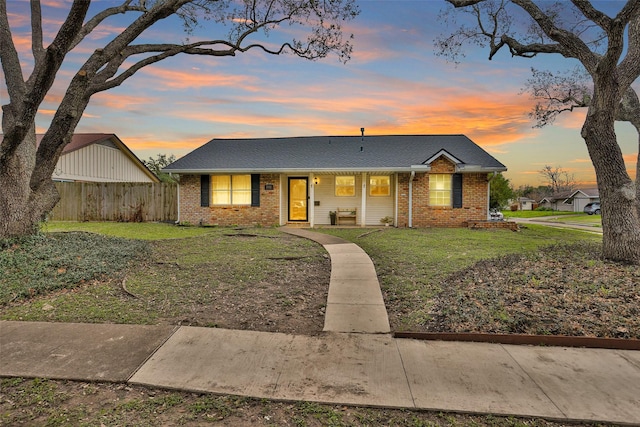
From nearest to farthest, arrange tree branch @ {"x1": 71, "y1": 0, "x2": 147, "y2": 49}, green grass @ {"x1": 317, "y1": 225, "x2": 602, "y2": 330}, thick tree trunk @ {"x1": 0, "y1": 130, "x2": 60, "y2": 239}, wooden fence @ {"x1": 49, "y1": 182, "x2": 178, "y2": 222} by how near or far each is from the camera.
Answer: green grass @ {"x1": 317, "y1": 225, "x2": 602, "y2": 330} → thick tree trunk @ {"x1": 0, "y1": 130, "x2": 60, "y2": 239} → tree branch @ {"x1": 71, "y1": 0, "x2": 147, "y2": 49} → wooden fence @ {"x1": 49, "y1": 182, "x2": 178, "y2": 222}

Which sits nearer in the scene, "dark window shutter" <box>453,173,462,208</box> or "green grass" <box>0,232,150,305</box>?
"green grass" <box>0,232,150,305</box>

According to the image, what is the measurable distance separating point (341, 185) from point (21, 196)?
461 inches

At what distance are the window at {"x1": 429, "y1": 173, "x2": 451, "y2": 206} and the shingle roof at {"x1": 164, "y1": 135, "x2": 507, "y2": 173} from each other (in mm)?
860

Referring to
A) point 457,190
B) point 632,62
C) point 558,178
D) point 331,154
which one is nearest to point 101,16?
point 331,154

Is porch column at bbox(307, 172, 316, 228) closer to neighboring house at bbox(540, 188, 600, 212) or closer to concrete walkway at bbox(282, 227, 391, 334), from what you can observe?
concrete walkway at bbox(282, 227, 391, 334)

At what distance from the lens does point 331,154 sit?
54.4 feet

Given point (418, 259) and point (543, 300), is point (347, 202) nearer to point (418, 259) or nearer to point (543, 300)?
point (418, 259)

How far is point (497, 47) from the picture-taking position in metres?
9.83

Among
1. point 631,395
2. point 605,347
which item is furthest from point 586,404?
point 605,347

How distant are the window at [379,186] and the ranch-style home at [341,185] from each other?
0.15ft

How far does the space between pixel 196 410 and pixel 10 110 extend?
8.25 metres

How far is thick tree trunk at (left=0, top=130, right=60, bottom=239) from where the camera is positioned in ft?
22.8

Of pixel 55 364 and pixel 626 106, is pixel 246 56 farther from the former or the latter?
pixel 626 106

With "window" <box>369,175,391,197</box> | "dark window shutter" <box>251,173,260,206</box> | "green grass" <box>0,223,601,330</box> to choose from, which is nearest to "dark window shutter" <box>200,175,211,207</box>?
"dark window shutter" <box>251,173,260,206</box>
